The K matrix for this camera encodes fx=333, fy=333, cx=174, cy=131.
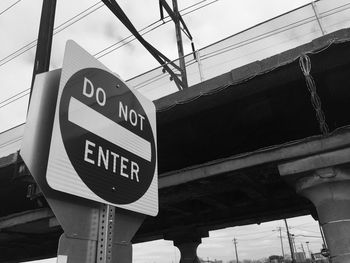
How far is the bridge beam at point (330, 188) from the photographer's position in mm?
6816

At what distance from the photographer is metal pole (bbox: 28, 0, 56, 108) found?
327 inches

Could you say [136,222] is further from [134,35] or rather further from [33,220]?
[134,35]

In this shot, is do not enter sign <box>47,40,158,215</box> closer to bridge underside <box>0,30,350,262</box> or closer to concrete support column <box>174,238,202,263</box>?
bridge underside <box>0,30,350,262</box>

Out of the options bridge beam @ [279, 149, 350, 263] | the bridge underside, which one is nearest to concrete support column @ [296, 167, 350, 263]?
bridge beam @ [279, 149, 350, 263]

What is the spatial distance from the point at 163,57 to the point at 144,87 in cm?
793

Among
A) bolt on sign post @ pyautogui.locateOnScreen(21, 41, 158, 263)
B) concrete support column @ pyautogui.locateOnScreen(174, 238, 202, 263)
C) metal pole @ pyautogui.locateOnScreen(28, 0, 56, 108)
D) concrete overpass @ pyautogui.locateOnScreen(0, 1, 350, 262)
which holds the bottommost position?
bolt on sign post @ pyautogui.locateOnScreen(21, 41, 158, 263)

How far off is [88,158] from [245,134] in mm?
9449

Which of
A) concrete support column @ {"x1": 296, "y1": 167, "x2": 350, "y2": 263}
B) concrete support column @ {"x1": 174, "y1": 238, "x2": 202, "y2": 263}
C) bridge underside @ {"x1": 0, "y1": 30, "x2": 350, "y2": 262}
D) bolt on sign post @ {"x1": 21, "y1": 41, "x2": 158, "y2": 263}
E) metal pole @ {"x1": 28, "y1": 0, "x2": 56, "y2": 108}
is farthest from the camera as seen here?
concrete support column @ {"x1": 174, "y1": 238, "x2": 202, "y2": 263}

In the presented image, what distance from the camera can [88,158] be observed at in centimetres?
195

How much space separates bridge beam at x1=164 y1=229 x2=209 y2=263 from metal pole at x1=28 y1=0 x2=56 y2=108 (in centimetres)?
1170

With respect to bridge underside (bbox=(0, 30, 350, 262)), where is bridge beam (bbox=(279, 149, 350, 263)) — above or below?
below

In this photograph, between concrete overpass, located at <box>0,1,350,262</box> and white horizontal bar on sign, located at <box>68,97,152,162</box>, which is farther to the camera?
concrete overpass, located at <box>0,1,350,262</box>

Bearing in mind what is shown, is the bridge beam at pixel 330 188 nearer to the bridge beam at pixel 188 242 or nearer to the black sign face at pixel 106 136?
the black sign face at pixel 106 136

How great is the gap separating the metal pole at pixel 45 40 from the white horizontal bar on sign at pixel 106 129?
19.9 ft
